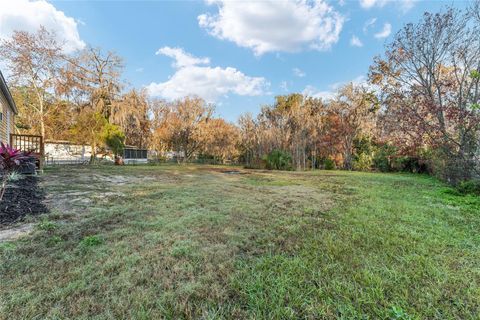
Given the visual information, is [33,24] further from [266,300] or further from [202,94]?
[266,300]

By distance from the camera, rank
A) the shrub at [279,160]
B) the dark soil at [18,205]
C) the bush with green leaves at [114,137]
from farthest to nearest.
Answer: the bush with green leaves at [114,137] → the shrub at [279,160] → the dark soil at [18,205]

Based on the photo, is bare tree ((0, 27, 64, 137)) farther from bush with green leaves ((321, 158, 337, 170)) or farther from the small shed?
bush with green leaves ((321, 158, 337, 170))

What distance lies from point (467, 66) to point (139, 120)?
2201cm

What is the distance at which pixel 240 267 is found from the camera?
1.90 metres

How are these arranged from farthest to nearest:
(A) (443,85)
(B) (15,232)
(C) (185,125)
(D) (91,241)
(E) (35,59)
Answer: (C) (185,125)
(E) (35,59)
(A) (443,85)
(B) (15,232)
(D) (91,241)

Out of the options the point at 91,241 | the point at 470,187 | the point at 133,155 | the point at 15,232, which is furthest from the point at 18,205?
the point at 133,155

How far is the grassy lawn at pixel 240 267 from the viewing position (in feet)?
4.51

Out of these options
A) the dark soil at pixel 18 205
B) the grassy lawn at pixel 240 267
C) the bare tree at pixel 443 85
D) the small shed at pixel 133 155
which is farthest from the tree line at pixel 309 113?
the dark soil at pixel 18 205

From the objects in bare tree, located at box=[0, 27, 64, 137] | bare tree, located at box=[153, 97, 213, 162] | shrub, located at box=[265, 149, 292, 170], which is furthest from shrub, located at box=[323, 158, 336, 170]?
bare tree, located at box=[0, 27, 64, 137]

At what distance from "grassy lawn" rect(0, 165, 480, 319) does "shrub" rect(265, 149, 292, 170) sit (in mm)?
12390

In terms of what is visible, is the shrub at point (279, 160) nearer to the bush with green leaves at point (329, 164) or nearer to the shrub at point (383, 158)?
the bush with green leaves at point (329, 164)

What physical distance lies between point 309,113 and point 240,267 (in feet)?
58.1

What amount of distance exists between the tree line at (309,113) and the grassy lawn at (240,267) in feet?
18.2

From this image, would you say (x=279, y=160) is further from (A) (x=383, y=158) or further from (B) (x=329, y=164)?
(A) (x=383, y=158)
